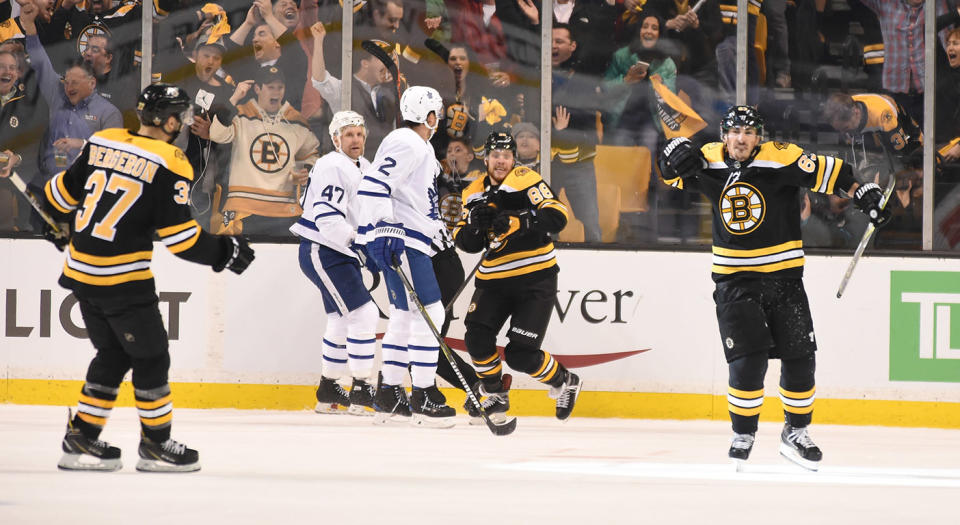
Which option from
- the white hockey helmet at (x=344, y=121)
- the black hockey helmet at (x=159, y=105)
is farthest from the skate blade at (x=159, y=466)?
the white hockey helmet at (x=344, y=121)

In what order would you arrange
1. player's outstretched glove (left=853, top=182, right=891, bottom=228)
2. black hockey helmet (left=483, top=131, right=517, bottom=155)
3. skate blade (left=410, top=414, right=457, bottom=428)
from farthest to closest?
1. black hockey helmet (left=483, top=131, right=517, bottom=155)
2. skate blade (left=410, top=414, right=457, bottom=428)
3. player's outstretched glove (left=853, top=182, right=891, bottom=228)

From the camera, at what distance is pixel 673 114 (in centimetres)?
681

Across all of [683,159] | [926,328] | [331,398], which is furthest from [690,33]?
[331,398]

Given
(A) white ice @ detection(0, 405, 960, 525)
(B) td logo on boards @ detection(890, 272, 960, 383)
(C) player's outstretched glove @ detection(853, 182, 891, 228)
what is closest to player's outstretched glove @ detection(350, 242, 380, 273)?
(A) white ice @ detection(0, 405, 960, 525)

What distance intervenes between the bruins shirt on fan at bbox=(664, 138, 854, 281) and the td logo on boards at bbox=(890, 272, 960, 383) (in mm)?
1944

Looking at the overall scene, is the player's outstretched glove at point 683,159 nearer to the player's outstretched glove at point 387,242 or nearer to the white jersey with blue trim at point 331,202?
the player's outstretched glove at point 387,242

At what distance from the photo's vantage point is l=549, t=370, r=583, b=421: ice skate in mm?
6141

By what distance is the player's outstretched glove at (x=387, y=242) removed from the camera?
5605 millimetres

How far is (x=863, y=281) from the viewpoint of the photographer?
249 inches

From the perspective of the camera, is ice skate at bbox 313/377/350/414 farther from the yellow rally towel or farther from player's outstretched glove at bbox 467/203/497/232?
the yellow rally towel

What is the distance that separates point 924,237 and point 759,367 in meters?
2.49

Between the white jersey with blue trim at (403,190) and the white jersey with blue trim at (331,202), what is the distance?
1.20 feet

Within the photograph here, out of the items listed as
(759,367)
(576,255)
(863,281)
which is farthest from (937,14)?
(759,367)

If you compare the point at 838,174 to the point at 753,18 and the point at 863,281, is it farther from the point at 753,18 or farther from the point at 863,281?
the point at 753,18
